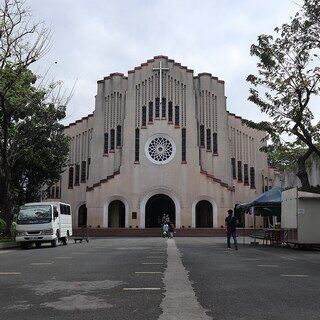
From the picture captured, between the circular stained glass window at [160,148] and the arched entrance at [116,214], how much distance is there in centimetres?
535

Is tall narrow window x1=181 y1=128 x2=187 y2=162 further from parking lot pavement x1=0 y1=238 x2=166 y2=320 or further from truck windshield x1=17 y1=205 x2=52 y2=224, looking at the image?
parking lot pavement x1=0 y1=238 x2=166 y2=320

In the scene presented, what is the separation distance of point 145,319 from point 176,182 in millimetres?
37654

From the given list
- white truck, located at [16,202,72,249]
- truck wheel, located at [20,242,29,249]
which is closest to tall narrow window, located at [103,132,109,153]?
white truck, located at [16,202,72,249]

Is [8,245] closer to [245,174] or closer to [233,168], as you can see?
[233,168]

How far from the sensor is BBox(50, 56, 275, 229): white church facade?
4322cm

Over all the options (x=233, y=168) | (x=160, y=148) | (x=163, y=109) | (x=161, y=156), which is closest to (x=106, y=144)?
(x=160, y=148)

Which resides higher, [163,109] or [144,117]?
[163,109]

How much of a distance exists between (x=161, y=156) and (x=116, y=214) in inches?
275

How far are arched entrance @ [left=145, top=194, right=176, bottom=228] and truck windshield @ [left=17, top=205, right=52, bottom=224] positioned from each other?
72.5 feet

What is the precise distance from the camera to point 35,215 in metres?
22.5

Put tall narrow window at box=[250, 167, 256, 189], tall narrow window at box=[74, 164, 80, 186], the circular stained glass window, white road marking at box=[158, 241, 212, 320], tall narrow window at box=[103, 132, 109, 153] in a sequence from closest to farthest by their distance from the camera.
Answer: white road marking at box=[158, 241, 212, 320] → the circular stained glass window → tall narrow window at box=[103, 132, 109, 153] → tall narrow window at box=[250, 167, 256, 189] → tall narrow window at box=[74, 164, 80, 186]

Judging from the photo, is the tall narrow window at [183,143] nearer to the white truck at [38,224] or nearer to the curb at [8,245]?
the white truck at [38,224]

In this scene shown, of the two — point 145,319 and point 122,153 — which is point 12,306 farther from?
point 122,153

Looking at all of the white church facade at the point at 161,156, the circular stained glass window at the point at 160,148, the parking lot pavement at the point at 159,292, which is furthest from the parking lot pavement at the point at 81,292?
the circular stained glass window at the point at 160,148
